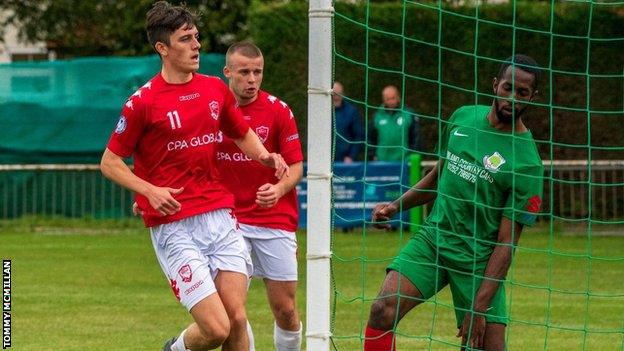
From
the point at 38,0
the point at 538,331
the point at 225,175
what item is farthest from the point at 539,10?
the point at 38,0

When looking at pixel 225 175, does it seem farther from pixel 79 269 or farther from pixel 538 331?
pixel 79 269

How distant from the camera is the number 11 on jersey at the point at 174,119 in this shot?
7.63 metres

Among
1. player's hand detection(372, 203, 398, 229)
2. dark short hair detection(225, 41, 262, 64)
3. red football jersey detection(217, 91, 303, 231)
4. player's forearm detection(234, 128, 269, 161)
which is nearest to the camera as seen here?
player's hand detection(372, 203, 398, 229)

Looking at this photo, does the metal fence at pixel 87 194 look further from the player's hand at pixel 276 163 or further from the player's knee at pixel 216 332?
the player's knee at pixel 216 332

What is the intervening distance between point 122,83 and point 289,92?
2535 millimetres

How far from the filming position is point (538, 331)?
37.4ft

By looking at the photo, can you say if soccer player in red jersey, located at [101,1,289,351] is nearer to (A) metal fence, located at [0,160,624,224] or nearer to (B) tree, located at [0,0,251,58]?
(A) metal fence, located at [0,160,624,224]

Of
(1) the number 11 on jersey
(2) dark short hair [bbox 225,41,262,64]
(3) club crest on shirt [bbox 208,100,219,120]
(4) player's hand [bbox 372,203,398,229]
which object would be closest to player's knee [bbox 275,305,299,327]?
(4) player's hand [bbox 372,203,398,229]

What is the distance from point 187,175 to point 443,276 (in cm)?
149

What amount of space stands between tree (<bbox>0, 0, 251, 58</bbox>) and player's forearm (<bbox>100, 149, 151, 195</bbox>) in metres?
20.8

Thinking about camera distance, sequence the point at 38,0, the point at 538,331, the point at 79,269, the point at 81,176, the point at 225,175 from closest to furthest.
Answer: the point at 225,175 < the point at 538,331 < the point at 79,269 < the point at 81,176 < the point at 38,0

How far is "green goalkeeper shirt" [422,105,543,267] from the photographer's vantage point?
7.55 metres

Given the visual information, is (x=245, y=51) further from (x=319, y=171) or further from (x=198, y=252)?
(x=319, y=171)

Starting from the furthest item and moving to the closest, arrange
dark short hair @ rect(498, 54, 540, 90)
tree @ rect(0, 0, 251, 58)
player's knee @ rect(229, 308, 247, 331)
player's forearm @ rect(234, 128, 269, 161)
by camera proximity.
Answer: tree @ rect(0, 0, 251, 58) → player's forearm @ rect(234, 128, 269, 161) → player's knee @ rect(229, 308, 247, 331) → dark short hair @ rect(498, 54, 540, 90)
